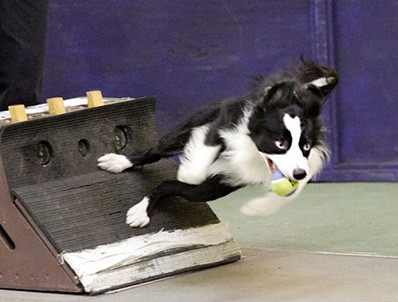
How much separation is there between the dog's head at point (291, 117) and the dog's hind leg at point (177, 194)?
316 millimetres

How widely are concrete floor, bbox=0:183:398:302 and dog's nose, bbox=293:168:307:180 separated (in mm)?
390

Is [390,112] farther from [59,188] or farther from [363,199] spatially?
[59,188]

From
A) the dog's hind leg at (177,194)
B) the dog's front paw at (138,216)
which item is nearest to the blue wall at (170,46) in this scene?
the dog's hind leg at (177,194)

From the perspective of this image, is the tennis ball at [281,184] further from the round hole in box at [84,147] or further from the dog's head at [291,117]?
the round hole in box at [84,147]

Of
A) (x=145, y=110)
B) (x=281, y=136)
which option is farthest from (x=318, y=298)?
(x=145, y=110)

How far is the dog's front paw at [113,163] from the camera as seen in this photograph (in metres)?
4.38

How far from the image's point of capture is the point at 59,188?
417cm

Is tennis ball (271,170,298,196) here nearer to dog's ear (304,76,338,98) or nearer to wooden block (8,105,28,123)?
dog's ear (304,76,338,98)

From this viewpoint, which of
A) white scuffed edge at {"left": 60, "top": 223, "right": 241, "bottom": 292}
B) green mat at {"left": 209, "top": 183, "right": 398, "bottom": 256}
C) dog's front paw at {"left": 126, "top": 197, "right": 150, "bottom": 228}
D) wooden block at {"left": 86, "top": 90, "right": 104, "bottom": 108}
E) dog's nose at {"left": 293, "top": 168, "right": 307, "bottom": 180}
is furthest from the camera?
green mat at {"left": 209, "top": 183, "right": 398, "bottom": 256}

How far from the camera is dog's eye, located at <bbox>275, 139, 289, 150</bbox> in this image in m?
3.83

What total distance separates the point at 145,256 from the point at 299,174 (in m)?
0.73

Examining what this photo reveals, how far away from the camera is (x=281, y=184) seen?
12.8 ft

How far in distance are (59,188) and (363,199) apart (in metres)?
2.00

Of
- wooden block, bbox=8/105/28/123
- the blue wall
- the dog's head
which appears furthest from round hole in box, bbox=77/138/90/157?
the blue wall
